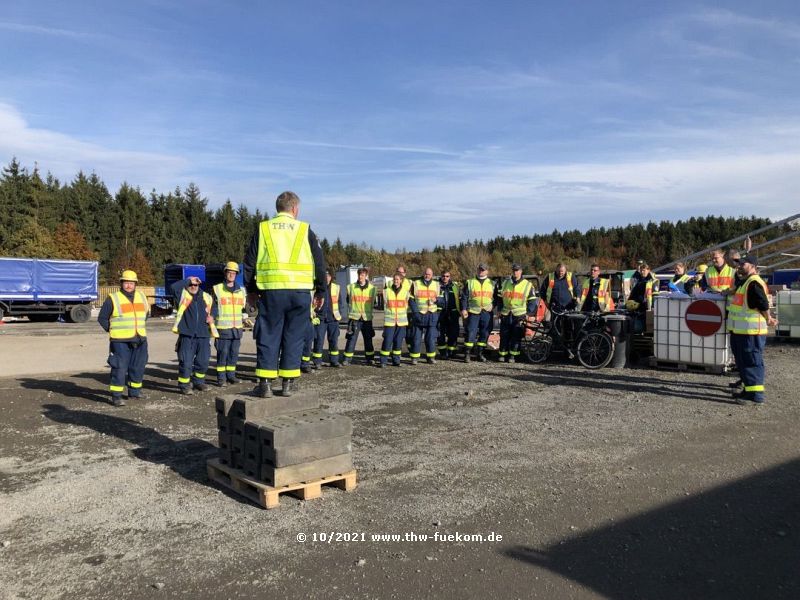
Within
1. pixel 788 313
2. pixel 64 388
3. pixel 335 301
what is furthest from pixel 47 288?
pixel 788 313

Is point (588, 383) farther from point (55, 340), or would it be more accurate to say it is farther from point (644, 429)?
point (55, 340)

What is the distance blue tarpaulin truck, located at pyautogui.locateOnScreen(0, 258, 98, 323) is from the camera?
28.1m

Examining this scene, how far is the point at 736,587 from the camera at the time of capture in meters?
3.51

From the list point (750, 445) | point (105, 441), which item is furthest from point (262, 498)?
point (750, 445)

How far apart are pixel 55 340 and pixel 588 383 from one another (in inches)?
692

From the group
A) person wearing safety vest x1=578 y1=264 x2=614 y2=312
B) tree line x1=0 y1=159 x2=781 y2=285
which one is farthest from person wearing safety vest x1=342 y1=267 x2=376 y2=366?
tree line x1=0 y1=159 x2=781 y2=285

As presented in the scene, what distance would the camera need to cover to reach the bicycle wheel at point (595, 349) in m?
11.7

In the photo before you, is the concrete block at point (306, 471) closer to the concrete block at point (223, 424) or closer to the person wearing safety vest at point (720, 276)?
the concrete block at point (223, 424)

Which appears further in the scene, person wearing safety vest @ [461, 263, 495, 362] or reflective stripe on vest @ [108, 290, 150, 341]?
person wearing safety vest @ [461, 263, 495, 362]

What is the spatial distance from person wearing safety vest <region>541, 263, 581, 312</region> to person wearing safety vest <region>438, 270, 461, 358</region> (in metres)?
1.98

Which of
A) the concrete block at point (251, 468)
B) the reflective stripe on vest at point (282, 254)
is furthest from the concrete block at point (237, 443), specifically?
the reflective stripe on vest at point (282, 254)

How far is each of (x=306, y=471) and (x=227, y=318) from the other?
6.21 meters

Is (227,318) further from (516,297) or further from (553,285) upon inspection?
(553,285)

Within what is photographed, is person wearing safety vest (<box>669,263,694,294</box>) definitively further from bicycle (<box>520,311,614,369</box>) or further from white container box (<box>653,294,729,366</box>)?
bicycle (<box>520,311,614,369</box>)
